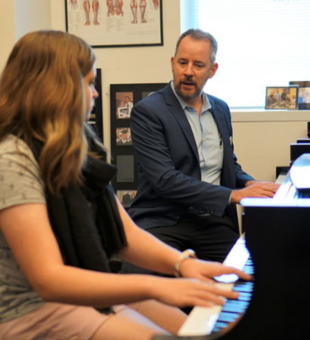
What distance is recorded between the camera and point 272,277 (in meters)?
1.19

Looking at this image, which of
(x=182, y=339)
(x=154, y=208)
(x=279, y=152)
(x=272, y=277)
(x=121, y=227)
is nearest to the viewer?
(x=182, y=339)

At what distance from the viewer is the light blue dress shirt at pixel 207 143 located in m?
2.76

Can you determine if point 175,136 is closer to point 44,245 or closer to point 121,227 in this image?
point 121,227

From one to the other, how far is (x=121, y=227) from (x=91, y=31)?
2616 mm

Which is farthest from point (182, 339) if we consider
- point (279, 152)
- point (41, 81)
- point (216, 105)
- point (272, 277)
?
point (279, 152)

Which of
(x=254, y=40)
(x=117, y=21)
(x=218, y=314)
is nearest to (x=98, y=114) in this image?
(x=117, y=21)

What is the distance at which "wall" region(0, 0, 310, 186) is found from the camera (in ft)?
12.4

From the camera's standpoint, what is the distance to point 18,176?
1.28 metres

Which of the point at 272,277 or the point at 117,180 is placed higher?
the point at 272,277

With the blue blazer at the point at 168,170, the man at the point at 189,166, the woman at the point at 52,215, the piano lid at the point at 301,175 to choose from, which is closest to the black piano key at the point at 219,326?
the woman at the point at 52,215

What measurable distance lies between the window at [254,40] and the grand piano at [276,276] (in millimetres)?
2898

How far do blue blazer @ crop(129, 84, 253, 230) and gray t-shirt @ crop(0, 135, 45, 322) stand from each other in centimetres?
127

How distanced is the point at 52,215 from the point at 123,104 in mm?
2672

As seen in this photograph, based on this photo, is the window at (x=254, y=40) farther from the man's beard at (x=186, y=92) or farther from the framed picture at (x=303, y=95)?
the man's beard at (x=186, y=92)
